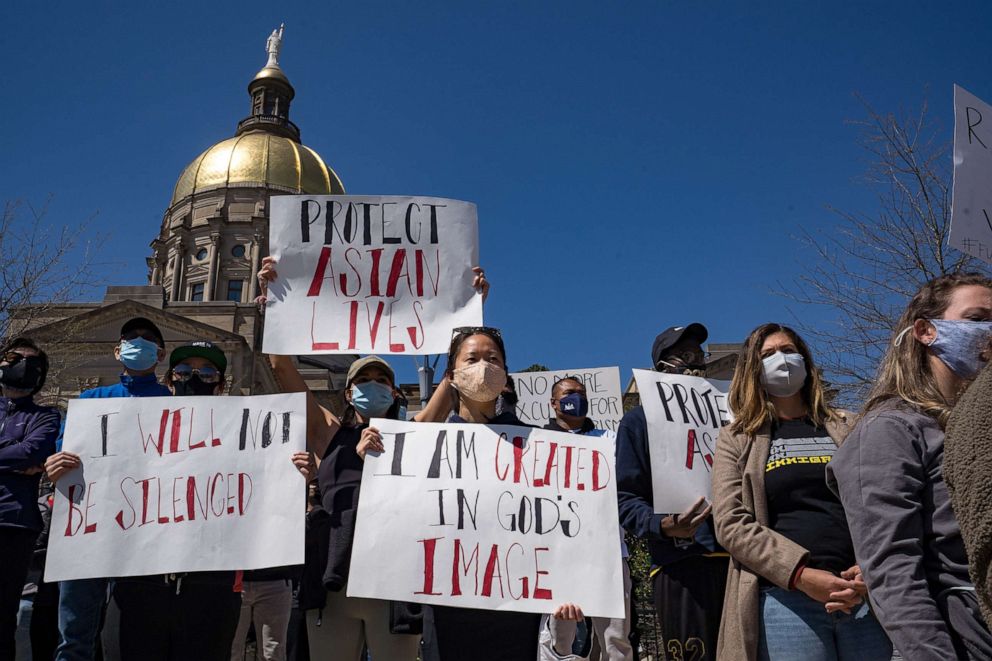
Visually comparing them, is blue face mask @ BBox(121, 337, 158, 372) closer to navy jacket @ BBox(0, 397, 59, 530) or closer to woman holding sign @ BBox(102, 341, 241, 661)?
navy jacket @ BBox(0, 397, 59, 530)

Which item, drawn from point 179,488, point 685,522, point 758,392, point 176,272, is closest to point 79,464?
point 179,488

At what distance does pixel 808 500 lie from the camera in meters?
3.01

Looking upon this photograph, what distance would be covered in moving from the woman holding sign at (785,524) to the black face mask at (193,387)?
285 centimetres

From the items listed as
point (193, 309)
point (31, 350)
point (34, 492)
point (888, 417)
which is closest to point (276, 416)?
point (34, 492)

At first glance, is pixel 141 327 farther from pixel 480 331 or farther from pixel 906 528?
pixel 906 528

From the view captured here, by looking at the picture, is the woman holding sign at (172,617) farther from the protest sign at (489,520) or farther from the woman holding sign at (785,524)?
the woman holding sign at (785,524)

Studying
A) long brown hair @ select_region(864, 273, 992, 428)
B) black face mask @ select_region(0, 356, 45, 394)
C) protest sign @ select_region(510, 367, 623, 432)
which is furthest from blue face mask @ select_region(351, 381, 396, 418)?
protest sign @ select_region(510, 367, 623, 432)

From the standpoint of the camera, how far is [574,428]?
6.09 meters

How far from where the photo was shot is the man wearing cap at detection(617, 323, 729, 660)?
3.56 m

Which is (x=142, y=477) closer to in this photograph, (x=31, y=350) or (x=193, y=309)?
(x=31, y=350)

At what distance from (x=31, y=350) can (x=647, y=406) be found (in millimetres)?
3503

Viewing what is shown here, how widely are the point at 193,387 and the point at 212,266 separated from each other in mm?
67063

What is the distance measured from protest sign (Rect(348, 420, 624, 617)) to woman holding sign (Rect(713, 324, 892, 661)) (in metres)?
0.51

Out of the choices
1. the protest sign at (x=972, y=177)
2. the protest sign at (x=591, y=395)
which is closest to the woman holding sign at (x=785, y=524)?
the protest sign at (x=972, y=177)
